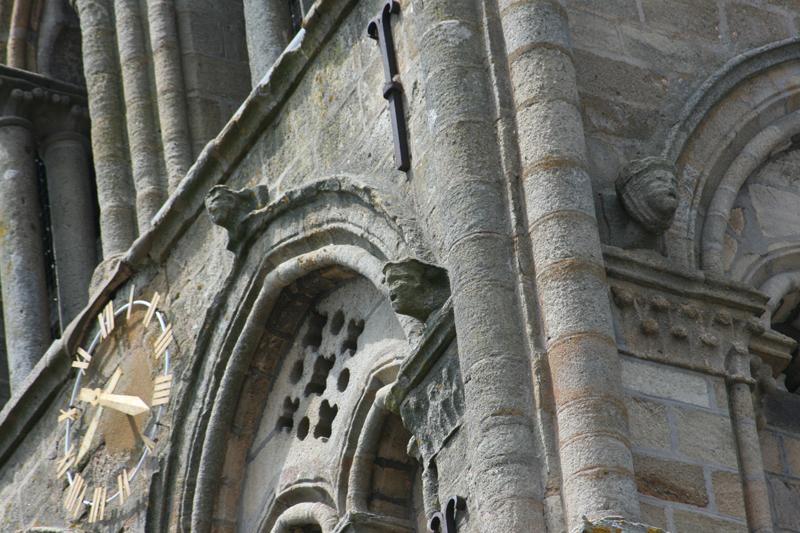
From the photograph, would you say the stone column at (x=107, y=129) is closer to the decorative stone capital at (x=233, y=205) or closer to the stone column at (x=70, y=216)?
the stone column at (x=70, y=216)

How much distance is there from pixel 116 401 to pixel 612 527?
5.58m

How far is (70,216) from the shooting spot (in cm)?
1933

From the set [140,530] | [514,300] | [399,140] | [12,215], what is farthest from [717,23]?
[12,215]

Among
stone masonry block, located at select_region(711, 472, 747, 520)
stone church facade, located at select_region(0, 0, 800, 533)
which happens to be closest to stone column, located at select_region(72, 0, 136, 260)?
stone church facade, located at select_region(0, 0, 800, 533)

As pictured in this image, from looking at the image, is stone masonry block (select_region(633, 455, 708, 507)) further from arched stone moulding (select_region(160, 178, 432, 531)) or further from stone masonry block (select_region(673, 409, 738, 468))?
arched stone moulding (select_region(160, 178, 432, 531))

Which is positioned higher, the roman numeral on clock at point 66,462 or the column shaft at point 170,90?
the column shaft at point 170,90

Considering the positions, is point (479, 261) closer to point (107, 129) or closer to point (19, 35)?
point (107, 129)

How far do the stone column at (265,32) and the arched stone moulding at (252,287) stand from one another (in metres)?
2.73

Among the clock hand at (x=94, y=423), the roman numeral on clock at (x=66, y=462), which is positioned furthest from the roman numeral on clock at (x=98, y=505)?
the roman numeral on clock at (x=66, y=462)

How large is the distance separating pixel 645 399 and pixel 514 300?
24.2 inches

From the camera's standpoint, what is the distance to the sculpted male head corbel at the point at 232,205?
14281 mm

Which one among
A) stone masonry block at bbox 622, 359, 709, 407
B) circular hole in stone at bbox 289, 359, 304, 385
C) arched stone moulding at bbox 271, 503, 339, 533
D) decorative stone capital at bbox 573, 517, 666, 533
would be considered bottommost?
decorative stone capital at bbox 573, 517, 666, 533

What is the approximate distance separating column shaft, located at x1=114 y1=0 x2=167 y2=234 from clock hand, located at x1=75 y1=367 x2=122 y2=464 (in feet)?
5.27

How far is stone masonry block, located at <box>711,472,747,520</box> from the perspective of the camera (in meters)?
11.1
